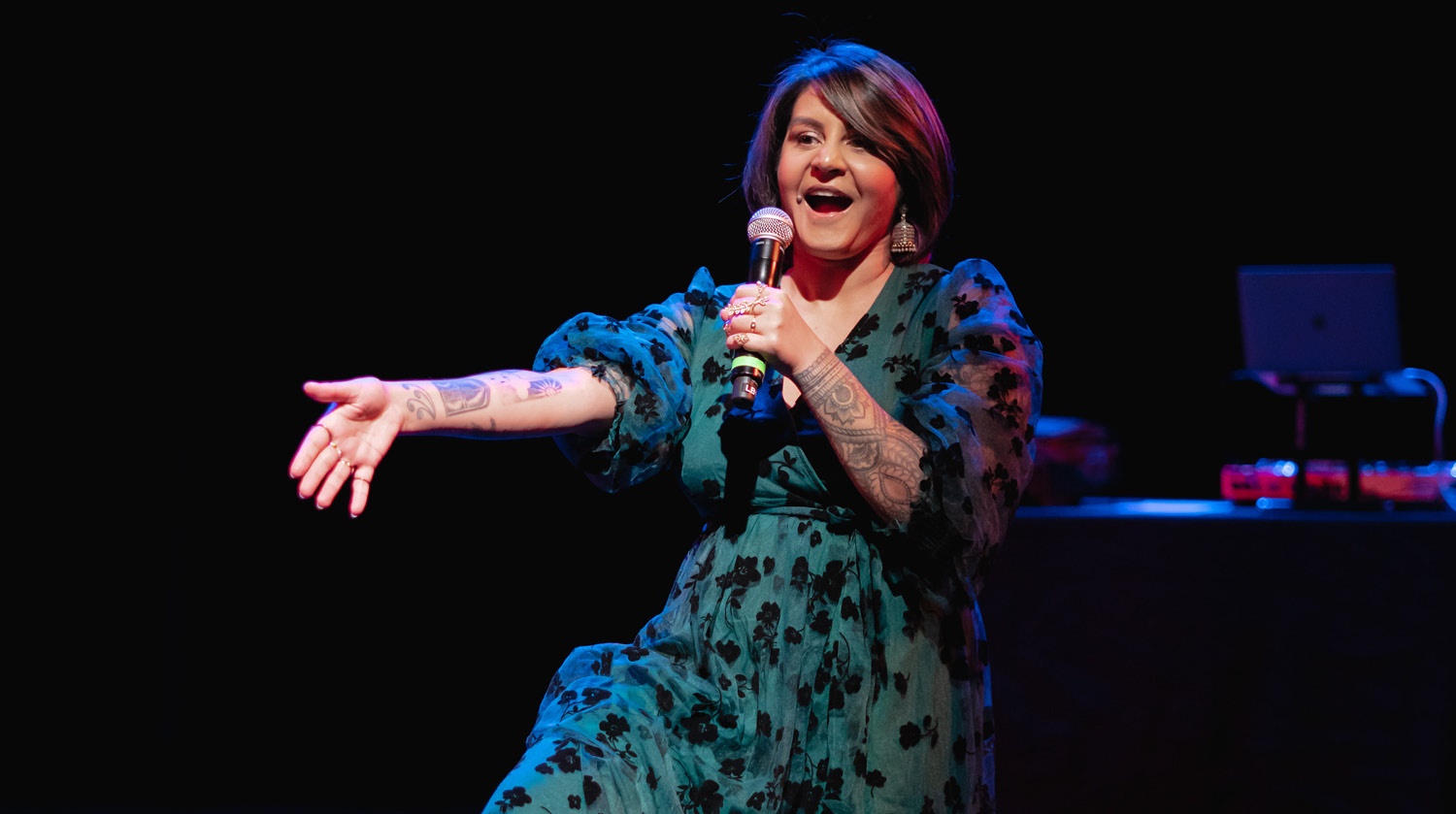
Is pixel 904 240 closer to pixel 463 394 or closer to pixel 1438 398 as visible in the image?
pixel 463 394

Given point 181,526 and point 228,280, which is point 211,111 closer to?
point 228,280

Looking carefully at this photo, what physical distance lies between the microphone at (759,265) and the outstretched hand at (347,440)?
1.11 feet

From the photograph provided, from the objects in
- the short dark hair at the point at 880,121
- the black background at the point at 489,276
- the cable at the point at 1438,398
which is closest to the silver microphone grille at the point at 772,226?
the short dark hair at the point at 880,121

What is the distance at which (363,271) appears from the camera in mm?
3355

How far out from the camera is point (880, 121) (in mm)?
1500

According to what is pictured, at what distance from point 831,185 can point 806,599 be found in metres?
0.49

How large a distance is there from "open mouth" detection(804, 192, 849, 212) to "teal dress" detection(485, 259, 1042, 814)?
15 centimetres

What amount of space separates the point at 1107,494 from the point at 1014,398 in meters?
1.77

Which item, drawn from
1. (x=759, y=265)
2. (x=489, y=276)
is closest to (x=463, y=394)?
(x=759, y=265)

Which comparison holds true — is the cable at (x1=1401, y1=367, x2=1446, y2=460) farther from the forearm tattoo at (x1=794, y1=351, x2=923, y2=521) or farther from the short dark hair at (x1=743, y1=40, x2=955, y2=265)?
the forearm tattoo at (x1=794, y1=351, x2=923, y2=521)

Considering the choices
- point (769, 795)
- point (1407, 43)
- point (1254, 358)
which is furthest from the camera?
point (1407, 43)

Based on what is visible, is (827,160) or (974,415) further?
(827,160)

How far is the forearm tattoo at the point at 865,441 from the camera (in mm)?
1258

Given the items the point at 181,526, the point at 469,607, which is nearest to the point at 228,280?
the point at 181,526
